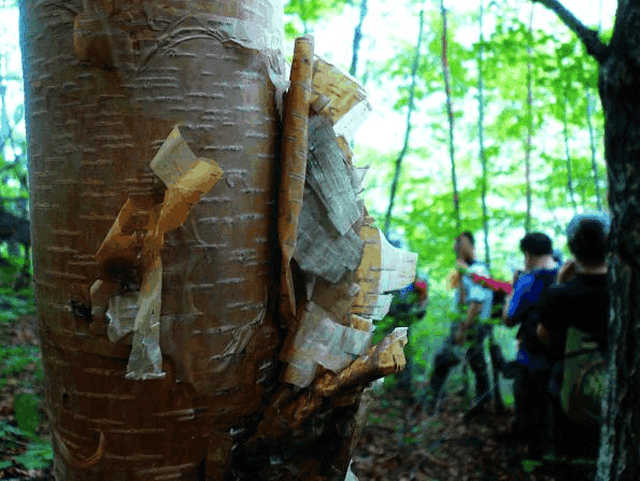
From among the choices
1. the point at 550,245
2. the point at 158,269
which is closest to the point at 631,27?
the point at 158,269

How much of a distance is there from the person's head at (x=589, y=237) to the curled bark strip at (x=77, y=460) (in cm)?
319

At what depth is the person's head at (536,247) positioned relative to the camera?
439 cm

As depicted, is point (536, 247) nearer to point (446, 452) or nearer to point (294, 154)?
point (446, 452)

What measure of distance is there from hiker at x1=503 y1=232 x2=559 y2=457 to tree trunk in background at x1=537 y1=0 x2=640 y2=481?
1.65 m

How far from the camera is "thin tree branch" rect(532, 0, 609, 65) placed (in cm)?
227

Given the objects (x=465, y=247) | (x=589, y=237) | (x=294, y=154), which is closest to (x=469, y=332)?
(x=465, y=247)

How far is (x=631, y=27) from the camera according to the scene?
82.4 inches

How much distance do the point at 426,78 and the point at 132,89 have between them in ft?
25.3

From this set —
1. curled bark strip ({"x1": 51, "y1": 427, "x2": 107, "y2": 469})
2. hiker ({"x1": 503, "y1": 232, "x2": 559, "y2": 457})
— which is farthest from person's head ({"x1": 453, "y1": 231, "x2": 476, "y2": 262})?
curled bark strip ({"x1": 51, "y1": 427, "x2": 107, "y2": 469})

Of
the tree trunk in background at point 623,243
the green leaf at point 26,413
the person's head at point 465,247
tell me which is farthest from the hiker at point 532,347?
the green leaf at point 26,413

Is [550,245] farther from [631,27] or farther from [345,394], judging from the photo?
[345,394]

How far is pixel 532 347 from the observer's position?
411 cm

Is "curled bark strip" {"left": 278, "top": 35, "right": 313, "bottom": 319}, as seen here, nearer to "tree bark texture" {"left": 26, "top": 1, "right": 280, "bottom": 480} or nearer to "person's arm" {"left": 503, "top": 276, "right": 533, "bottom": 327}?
"tree bark texture" {"left": 26, "top": 1, "right": 280, "bottom": 480}

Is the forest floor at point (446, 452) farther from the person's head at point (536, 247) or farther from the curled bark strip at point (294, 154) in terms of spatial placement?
the curled bark strip at point (294, 154)
